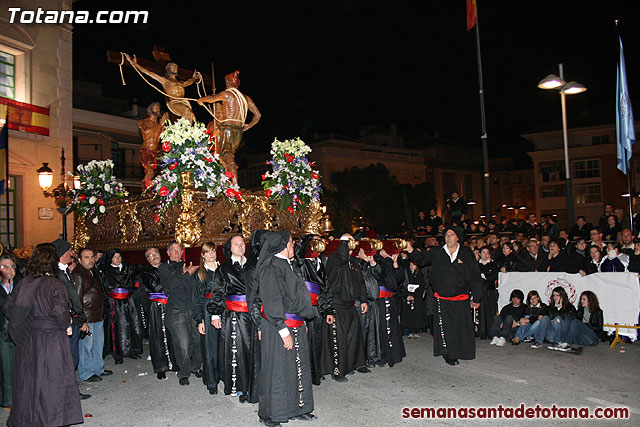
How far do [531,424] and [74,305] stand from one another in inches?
210

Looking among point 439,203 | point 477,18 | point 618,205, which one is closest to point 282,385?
point 477,18

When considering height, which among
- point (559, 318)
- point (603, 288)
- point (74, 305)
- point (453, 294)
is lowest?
point (559, 318)

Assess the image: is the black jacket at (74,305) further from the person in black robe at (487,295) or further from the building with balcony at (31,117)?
the building with balcony at (31,117)

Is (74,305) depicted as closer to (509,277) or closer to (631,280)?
(509,277)

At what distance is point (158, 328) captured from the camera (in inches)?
303

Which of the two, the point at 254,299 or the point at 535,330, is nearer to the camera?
the point at 254,299

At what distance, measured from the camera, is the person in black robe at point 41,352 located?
4.96 meters

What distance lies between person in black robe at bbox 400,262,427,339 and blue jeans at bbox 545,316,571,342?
235 centimetres

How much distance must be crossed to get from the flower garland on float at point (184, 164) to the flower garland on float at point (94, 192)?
2864 millimetres

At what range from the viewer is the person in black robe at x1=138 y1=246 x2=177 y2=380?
7.50m

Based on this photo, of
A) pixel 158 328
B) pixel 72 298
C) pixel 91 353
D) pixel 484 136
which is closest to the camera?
pixel 72 298

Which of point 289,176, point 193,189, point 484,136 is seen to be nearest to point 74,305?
point 193,189

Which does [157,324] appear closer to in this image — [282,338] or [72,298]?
[72,298]

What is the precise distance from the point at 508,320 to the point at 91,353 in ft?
23.2
